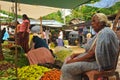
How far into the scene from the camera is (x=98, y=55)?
6184 mm

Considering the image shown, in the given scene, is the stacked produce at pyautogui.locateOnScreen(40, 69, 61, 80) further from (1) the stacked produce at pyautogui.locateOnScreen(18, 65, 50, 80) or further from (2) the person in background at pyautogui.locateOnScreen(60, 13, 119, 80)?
(2) the person in background at pyautogui.locateOnScreen(60, 13, 119, 80)

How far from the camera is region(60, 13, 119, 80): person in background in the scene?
6152 mm

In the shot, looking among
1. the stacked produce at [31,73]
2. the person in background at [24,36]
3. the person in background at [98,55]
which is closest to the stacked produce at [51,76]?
the stacked produce at [31,73]

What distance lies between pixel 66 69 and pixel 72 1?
335 inches

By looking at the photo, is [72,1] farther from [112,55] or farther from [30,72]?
[112,55]

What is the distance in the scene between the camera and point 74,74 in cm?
653

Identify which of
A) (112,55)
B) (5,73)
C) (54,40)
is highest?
(112,55)

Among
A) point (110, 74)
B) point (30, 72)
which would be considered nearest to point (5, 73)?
point (30, 72)

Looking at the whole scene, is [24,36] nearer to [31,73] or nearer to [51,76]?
[31,73]

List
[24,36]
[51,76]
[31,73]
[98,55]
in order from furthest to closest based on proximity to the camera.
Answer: [24,36] → [31,73] → [51,76] → [98,55]

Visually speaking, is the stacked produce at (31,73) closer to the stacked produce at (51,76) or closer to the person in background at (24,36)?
the stacked produce at (51,76)

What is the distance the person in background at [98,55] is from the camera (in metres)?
6.15

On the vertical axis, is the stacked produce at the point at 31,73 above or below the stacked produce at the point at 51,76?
below

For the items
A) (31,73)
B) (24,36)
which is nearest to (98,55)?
(31,73)
